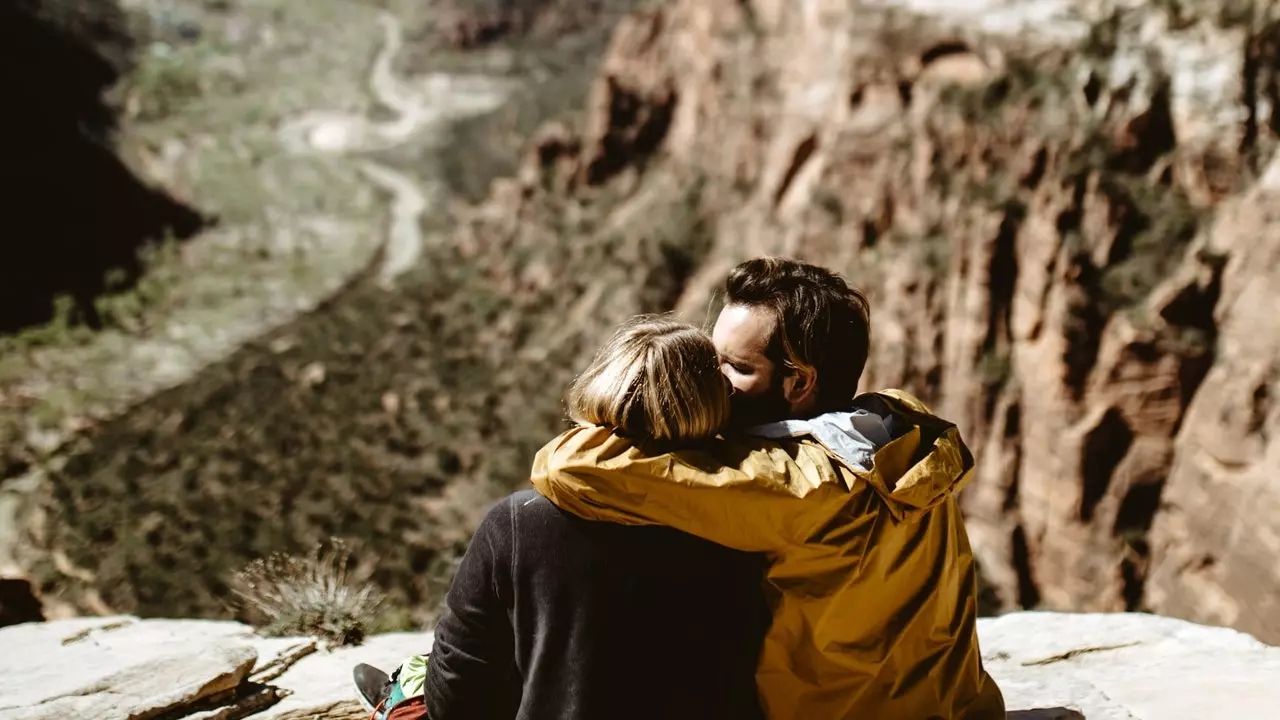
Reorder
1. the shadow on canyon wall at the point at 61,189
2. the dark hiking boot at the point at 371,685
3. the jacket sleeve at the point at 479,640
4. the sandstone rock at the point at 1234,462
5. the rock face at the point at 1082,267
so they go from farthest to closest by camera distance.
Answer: the shadow on canyon wall at the point at 61,189
the rock face at the point at 1082,267
the sandstone rock at the point at 1234,462
the dark hiking boot at the point at 371,685
the jacket sleeve at the point at 479,640

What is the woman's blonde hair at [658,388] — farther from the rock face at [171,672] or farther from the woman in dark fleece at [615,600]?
the rock face at [171,672]

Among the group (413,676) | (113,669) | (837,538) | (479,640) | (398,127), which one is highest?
(398,127)

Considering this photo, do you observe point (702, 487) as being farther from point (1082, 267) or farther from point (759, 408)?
point (1082, 267)

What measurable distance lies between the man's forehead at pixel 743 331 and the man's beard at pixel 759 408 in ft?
0.44

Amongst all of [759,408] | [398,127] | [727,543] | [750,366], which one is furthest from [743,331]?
[398,127]

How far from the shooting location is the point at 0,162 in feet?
134

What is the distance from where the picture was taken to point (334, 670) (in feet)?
16.9

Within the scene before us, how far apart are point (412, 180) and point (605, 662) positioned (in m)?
49.0

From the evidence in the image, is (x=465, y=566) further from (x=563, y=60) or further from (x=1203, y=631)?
(x=563, y=60)

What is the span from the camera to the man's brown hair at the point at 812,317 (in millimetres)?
2936

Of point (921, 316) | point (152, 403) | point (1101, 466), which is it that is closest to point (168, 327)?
point (152, 403)

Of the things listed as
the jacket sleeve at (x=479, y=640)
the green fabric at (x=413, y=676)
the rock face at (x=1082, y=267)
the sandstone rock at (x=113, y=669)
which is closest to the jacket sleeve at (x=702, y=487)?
the jacket sleeve at (x=479, y=640)

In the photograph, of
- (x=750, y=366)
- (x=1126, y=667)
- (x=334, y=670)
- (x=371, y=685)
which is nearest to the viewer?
(x=750, y=366)

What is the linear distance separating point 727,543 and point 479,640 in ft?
2.61
